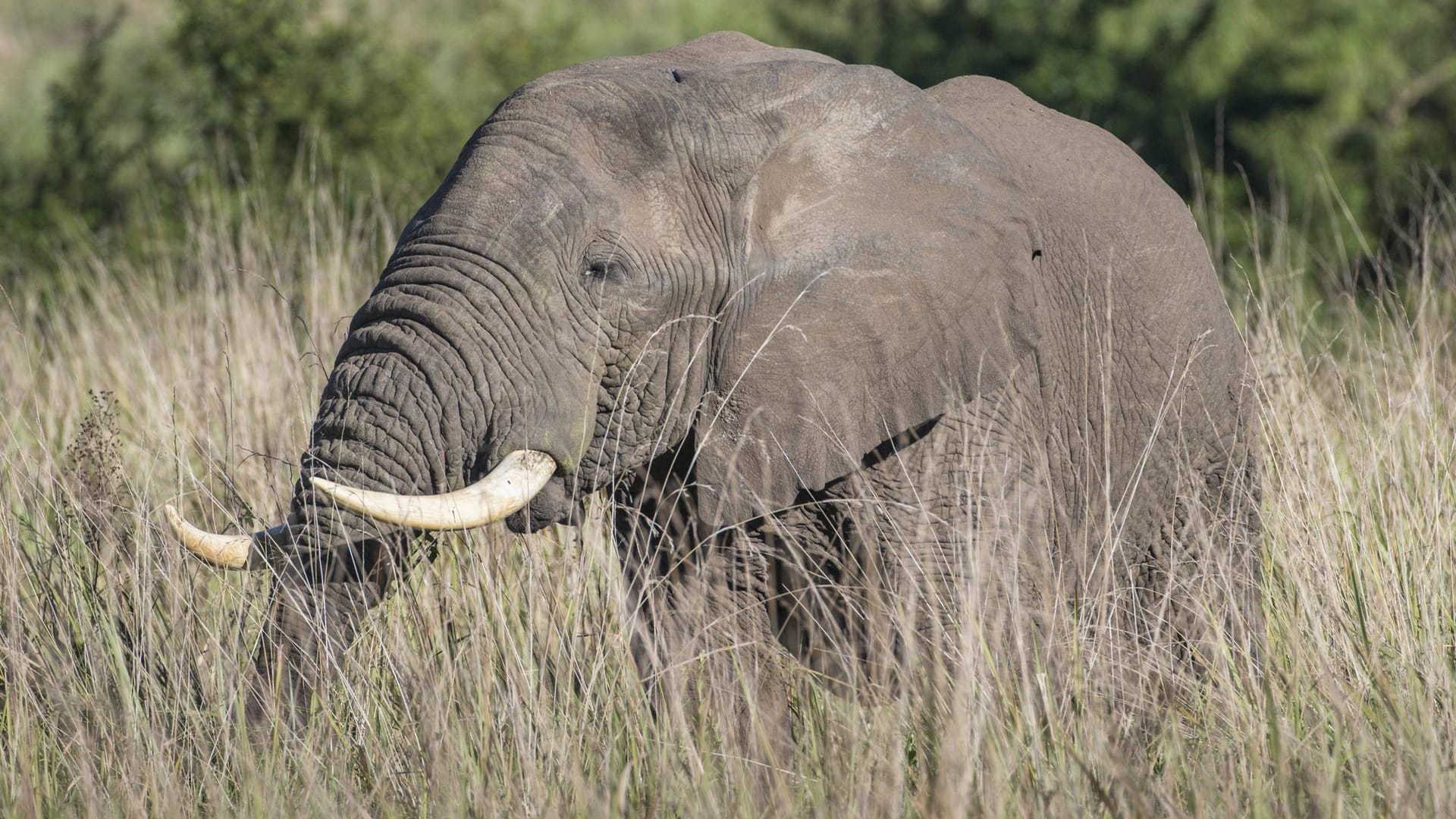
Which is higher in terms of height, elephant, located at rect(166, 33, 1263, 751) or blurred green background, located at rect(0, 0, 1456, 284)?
blurred green background, located at rect(0, 0, 1456, 284)

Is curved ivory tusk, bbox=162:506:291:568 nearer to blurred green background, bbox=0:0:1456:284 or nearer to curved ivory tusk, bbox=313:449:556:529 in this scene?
curved ivory tusk, bbox=313:449:556:529

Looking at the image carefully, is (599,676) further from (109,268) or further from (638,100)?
(109,268)

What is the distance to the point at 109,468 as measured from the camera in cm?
411

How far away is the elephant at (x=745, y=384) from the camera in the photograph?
3289mm

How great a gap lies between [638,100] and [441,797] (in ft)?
5.11

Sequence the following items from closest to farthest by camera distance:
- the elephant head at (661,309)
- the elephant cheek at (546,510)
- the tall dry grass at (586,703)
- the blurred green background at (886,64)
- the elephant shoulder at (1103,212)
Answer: the tall dry grass at (586,703) → the elephant head at (661,309) → the elephant cheek at (546,510) → the elephant shoulder at (1103,212) → the blurred green background at (886,64)

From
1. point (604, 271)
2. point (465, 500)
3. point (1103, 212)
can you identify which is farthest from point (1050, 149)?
point (465, 500)

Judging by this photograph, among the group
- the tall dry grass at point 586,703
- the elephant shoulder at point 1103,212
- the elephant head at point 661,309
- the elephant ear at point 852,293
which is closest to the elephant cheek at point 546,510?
the elephant head at point 661,309

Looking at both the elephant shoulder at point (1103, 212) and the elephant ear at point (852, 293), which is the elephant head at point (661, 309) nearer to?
the elephant ear at point (852, 293)

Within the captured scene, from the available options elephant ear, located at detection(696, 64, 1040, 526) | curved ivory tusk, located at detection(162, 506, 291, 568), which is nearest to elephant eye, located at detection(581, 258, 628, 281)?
elephant ear, located at detection(696, 64, 1040, 526)

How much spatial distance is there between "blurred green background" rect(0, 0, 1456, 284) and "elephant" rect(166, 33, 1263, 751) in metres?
3.80

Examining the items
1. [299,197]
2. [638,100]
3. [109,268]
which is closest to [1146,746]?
[638,100]

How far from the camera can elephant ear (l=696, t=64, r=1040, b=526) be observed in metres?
3.55

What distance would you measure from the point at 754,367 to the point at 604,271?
0.41 m
